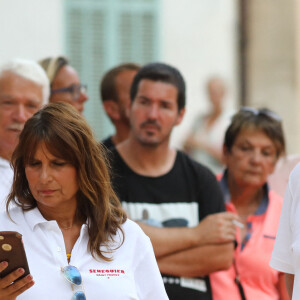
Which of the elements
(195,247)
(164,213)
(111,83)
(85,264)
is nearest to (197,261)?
(195,247)

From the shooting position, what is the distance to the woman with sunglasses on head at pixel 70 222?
12.1 ft

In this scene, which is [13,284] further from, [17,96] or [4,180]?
[17,96]

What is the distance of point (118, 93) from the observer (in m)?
6.33

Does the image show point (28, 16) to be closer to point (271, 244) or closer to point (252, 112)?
point (252, 112)

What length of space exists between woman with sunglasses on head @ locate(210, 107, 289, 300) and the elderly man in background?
77cm

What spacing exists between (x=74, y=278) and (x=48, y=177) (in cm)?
44

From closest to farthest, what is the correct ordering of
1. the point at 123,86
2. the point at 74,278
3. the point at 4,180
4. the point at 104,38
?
the point at 74,278, the point at 4,180, the point at 123,86, the point at 104,38

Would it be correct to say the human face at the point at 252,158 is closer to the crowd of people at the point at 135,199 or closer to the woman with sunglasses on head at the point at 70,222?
the crowd of people at the point at 135,199

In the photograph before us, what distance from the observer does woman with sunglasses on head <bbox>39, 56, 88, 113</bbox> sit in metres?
5.88

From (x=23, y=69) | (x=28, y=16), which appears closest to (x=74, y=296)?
(x=23, y=69)

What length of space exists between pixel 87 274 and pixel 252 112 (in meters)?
2.50

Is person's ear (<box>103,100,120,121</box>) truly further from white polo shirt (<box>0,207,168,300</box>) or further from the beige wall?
the beige wall

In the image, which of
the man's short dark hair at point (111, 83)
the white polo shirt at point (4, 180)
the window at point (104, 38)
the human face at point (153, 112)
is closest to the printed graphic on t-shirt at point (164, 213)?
the human face at point (153, 112)

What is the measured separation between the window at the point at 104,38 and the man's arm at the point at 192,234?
485cm
